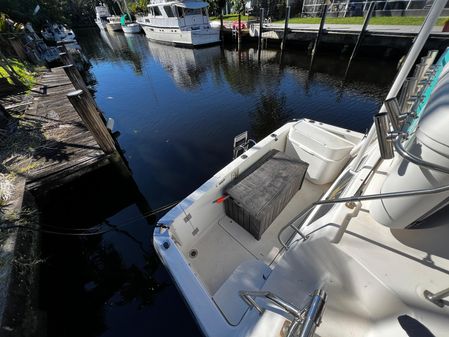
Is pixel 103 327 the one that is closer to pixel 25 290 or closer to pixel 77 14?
pixel 25 290

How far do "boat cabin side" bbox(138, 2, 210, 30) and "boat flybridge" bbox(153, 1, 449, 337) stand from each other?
62.3 ft

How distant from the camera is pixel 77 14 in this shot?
141 ft

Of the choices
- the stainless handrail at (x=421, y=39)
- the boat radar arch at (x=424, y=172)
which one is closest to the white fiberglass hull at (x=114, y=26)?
the stainless handrail at (x=421, y=39)

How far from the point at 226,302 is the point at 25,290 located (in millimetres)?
2656

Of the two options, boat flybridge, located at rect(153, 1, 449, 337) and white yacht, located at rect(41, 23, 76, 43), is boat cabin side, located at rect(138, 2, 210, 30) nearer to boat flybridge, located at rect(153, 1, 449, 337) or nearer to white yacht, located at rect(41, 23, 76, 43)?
white yacht, located at rect(41, 23, 76, 43)

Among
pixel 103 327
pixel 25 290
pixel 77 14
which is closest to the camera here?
pixel 25 290

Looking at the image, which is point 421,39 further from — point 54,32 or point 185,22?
point 54,32

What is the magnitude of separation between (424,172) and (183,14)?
21.0 m

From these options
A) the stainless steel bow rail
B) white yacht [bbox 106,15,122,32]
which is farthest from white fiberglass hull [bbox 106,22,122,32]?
the stainless steel bow rail

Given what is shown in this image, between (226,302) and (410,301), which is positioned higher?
(410,301)

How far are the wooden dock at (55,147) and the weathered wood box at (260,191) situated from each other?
3.20 m

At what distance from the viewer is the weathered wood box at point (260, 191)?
8.95 ft

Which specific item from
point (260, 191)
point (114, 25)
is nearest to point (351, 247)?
point (260, 191)

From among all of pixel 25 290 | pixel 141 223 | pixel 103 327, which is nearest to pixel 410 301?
pixel 103 327
